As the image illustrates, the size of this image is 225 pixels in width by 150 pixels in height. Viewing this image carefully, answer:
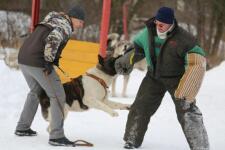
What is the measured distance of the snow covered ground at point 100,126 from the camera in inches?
225

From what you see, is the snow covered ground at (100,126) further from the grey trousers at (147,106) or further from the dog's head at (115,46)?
the dog's head at (115,46)

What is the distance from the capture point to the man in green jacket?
16.3 feet

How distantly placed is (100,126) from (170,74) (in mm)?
1925

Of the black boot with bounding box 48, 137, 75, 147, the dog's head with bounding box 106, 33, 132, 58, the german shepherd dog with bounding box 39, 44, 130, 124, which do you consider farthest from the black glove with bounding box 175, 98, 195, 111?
the dog's head with bounding box 106, 33, 132, 58

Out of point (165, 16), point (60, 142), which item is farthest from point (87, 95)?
point (165, 16)

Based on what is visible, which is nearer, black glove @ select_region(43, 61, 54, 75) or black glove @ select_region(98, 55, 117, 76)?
black glove @ select_region(43, 61, 54, 75)

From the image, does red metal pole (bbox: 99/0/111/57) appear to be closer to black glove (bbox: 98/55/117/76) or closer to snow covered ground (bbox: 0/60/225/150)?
snow covered ground (bbox: 0/60/225/150)

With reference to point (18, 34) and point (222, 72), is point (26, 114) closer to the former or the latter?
point (222, 72)

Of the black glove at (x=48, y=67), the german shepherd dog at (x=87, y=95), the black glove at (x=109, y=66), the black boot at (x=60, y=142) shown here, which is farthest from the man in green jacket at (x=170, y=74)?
the black glove at (x=48, y=67)

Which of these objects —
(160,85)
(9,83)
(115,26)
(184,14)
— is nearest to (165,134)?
(160,85)

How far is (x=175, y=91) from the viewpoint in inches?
203

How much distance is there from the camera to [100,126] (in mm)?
6902

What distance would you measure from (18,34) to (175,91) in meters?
12.2

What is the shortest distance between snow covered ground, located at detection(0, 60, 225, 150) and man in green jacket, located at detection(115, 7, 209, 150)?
44cm
